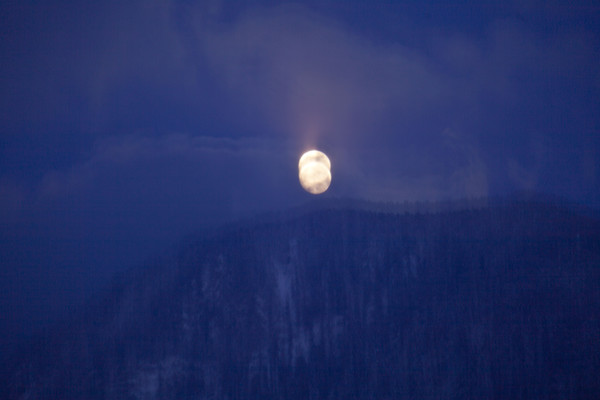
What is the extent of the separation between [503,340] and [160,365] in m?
11.6

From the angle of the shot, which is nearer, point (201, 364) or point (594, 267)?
point (594, 267)

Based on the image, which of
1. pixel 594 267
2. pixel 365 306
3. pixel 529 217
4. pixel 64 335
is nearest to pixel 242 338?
pixel 365 306

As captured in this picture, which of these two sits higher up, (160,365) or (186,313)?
(186,313)

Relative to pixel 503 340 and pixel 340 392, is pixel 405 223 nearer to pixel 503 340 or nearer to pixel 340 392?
pixel 503 340

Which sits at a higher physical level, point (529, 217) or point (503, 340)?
point (529, 217)

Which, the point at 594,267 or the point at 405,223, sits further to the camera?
the point at 405,223

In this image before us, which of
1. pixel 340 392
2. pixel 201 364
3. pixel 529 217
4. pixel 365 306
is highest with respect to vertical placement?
pixel 529 217

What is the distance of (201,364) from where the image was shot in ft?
63.0

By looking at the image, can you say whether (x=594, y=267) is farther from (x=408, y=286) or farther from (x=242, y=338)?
(x=242, y=338)

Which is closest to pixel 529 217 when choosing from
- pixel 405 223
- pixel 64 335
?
pixel 405 223

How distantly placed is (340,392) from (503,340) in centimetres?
591

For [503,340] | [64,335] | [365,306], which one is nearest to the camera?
[64,335]

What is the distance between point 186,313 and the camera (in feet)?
64.0

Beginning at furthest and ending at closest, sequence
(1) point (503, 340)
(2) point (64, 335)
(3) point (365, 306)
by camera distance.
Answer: (3) point (365, 306) → (1) point (503, 340) → (2) point (64, 335)
